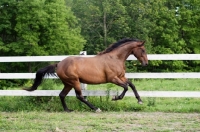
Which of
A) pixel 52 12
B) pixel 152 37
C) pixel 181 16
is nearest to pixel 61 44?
pixel 52 12

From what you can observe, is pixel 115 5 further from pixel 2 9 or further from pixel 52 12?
pixel 2 9

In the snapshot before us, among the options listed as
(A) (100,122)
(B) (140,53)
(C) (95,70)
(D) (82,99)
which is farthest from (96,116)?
(B) (140,53)

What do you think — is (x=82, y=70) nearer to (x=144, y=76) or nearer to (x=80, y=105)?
(x=80, y=105)

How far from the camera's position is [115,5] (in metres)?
40.1

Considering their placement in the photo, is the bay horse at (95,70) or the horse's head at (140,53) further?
the horse's head at (140,53)

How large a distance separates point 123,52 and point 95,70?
33.4 inches

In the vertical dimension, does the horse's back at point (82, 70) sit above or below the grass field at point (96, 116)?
above

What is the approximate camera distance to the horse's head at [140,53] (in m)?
8.27

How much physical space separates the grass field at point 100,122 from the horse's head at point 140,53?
50.6 inches

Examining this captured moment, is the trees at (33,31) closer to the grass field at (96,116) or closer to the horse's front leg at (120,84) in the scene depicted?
the grass field at (96,116)

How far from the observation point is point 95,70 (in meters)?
8.12

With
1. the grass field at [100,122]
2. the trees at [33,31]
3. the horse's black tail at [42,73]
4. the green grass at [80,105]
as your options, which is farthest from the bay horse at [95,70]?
the trees at [33,31]

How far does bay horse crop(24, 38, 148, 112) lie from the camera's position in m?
8.08

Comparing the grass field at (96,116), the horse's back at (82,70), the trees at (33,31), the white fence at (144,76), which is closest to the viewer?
the grass field at (96,116)
